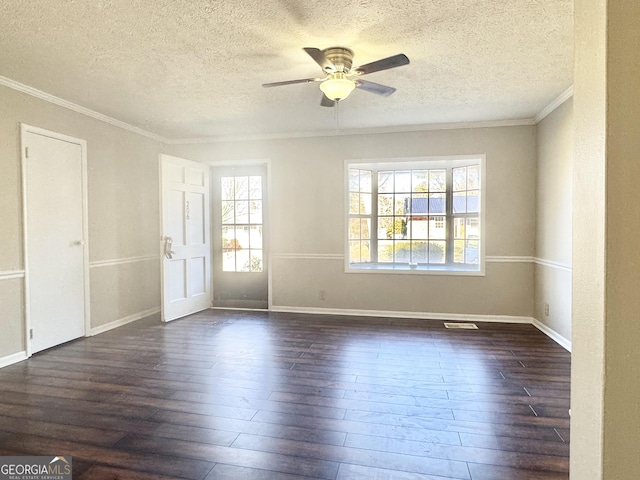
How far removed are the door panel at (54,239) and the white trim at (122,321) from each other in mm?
174

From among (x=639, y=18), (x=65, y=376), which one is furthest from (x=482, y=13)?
(x=65, y=376)

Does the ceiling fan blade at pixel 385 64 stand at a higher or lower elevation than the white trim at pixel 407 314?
higher

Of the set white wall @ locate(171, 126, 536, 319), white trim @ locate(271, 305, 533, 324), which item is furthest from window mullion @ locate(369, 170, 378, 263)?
white trim @ locate(271, 305, 533, 324)

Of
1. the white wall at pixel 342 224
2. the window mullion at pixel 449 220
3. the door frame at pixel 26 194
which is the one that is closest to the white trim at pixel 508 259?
the white wall at pixel 342 224

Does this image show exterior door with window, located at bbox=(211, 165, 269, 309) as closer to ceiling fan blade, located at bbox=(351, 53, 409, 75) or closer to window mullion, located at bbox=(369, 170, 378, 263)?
window mullion, located at bbox=(369, 170, 378, 263)

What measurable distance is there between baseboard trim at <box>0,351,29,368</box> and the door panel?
9 cm

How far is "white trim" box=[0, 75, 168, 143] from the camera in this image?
3.29m

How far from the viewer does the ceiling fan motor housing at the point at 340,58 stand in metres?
2.67

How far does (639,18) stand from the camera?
893 mm

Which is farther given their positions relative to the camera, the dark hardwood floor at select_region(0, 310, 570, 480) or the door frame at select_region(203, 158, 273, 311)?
the door frame at select_region(203, 158, 273, 311)

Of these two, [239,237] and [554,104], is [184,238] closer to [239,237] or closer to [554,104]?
[239,237]

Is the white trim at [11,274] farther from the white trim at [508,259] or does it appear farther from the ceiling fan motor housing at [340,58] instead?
the white trim at [508,259]

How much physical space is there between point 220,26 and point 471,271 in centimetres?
393

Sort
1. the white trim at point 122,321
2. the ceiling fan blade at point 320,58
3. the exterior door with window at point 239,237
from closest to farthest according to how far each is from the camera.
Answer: the ceiling fan blade at point 320,58, the white trim at point 122,321, the exterior door with window at point 239,237
